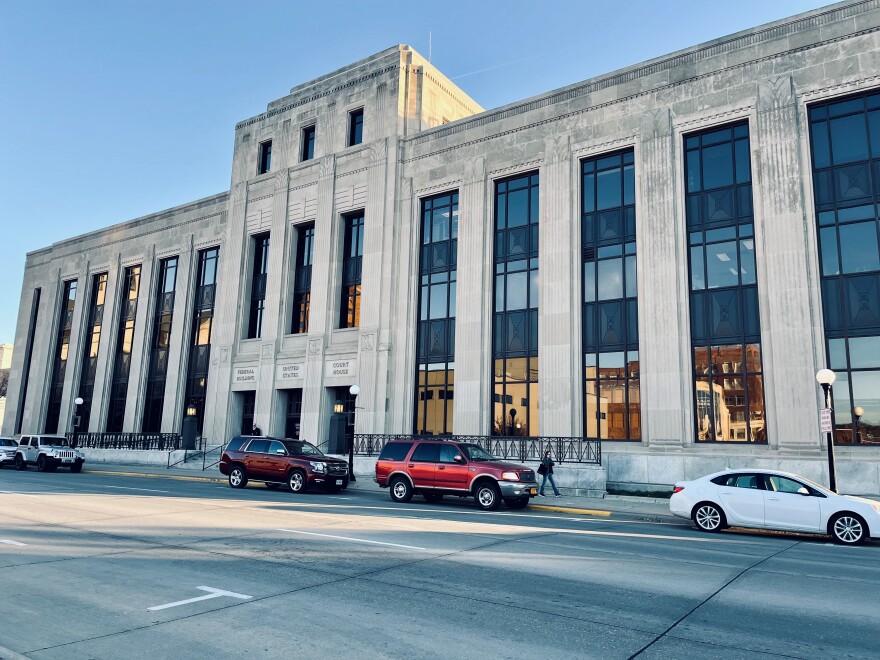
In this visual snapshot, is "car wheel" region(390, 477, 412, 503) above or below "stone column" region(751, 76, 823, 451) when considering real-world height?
below

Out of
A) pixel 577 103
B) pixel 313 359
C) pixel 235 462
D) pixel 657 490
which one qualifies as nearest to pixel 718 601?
pixel 657 490

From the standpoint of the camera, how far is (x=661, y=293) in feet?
80.9

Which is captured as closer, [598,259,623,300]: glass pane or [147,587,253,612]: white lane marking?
[147,587,253,612]: white lane marking

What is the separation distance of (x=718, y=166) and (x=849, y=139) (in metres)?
4.30

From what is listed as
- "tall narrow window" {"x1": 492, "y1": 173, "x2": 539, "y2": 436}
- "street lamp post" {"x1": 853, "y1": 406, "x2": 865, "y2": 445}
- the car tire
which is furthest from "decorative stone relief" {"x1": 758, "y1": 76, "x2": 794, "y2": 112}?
the car tire

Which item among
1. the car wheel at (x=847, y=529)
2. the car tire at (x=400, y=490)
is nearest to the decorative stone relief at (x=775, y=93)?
the car wheel at (x=847, y=529)

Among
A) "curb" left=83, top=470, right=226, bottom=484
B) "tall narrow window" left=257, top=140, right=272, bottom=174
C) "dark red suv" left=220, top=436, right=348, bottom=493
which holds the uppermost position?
"tall narrow window" left=257, top=140, right=272, bottom=174

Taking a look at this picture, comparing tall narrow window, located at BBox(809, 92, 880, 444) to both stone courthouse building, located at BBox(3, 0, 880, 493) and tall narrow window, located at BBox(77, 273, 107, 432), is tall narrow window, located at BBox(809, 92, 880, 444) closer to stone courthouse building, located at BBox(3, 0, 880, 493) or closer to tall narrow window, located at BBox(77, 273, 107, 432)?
stone courthouse building, located at BBox(3, 0, 880, 493)

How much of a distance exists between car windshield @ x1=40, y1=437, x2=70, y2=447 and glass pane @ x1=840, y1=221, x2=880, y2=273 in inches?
1350

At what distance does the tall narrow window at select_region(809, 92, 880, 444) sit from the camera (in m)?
20.8

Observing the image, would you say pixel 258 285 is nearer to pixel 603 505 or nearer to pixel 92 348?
pixel 92 348

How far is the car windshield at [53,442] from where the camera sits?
30.7 m

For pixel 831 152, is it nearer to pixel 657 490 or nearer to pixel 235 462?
pixel 657 490

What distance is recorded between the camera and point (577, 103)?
92.4 ft
